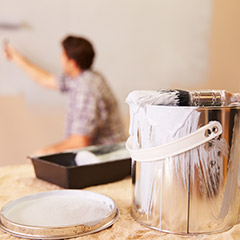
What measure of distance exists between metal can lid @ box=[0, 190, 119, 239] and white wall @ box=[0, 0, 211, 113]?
1.93 meters

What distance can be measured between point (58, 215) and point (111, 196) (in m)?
0.21

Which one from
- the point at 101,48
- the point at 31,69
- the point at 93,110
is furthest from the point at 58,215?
the point at 101,48

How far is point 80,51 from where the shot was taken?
7.48ft

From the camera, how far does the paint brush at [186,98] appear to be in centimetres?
63

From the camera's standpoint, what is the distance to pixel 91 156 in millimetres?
1067

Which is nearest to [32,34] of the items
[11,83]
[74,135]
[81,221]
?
[11,83]

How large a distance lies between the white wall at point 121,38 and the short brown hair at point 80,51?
14.0 inches

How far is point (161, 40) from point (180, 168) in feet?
8.48

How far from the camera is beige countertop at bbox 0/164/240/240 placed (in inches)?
25.2

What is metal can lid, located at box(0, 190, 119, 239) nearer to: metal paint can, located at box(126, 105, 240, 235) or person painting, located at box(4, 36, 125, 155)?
metal paint can, located at box(126, 105, 240, 235)

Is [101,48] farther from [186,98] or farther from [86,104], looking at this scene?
[186,98]

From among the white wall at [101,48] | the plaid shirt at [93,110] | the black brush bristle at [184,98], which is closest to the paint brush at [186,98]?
the black brush bristle at [184,98]

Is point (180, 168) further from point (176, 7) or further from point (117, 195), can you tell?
point (176, 7)

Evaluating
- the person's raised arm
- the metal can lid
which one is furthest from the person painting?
the metal can lid
